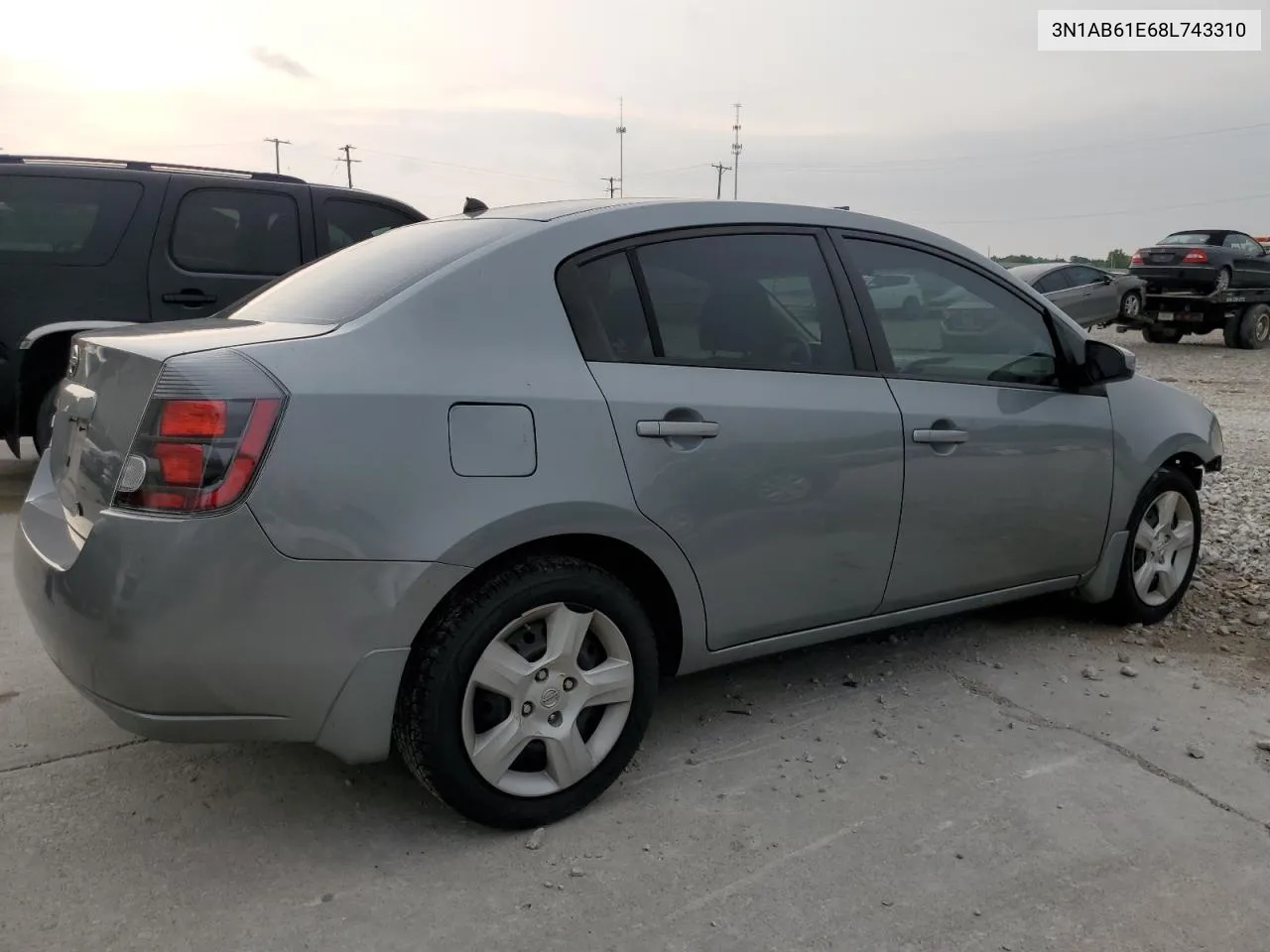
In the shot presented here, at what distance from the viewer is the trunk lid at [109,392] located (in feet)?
8.08

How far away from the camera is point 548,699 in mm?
2746

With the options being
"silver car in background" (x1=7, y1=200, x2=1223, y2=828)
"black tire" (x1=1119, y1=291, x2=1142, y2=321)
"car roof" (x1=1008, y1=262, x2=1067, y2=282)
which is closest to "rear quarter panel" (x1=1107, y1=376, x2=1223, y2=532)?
"silver car in background" (x1=7, y1=200, x2=1223, y2=828)

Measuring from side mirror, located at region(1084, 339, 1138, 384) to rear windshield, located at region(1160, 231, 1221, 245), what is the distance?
15.4 metres

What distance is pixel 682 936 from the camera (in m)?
2.38

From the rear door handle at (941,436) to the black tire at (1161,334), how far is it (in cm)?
1619

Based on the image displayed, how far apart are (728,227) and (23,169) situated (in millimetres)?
4722

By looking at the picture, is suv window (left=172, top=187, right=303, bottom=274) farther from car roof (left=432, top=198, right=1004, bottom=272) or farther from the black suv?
car roof (left=432, top=198, right=1004, bottom=272)

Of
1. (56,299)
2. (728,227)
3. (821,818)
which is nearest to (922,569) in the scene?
(821,818)

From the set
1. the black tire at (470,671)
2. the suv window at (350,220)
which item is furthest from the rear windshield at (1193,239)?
the black tire at (470,671)

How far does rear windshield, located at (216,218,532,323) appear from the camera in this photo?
2760 millimetres

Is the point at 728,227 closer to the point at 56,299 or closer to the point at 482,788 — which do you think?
the point at 482,788

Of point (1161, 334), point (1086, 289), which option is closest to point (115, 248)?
point (1086, 289)

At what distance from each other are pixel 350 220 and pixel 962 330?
4.53 metres

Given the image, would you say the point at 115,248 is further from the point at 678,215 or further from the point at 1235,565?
the point at 1235,565
